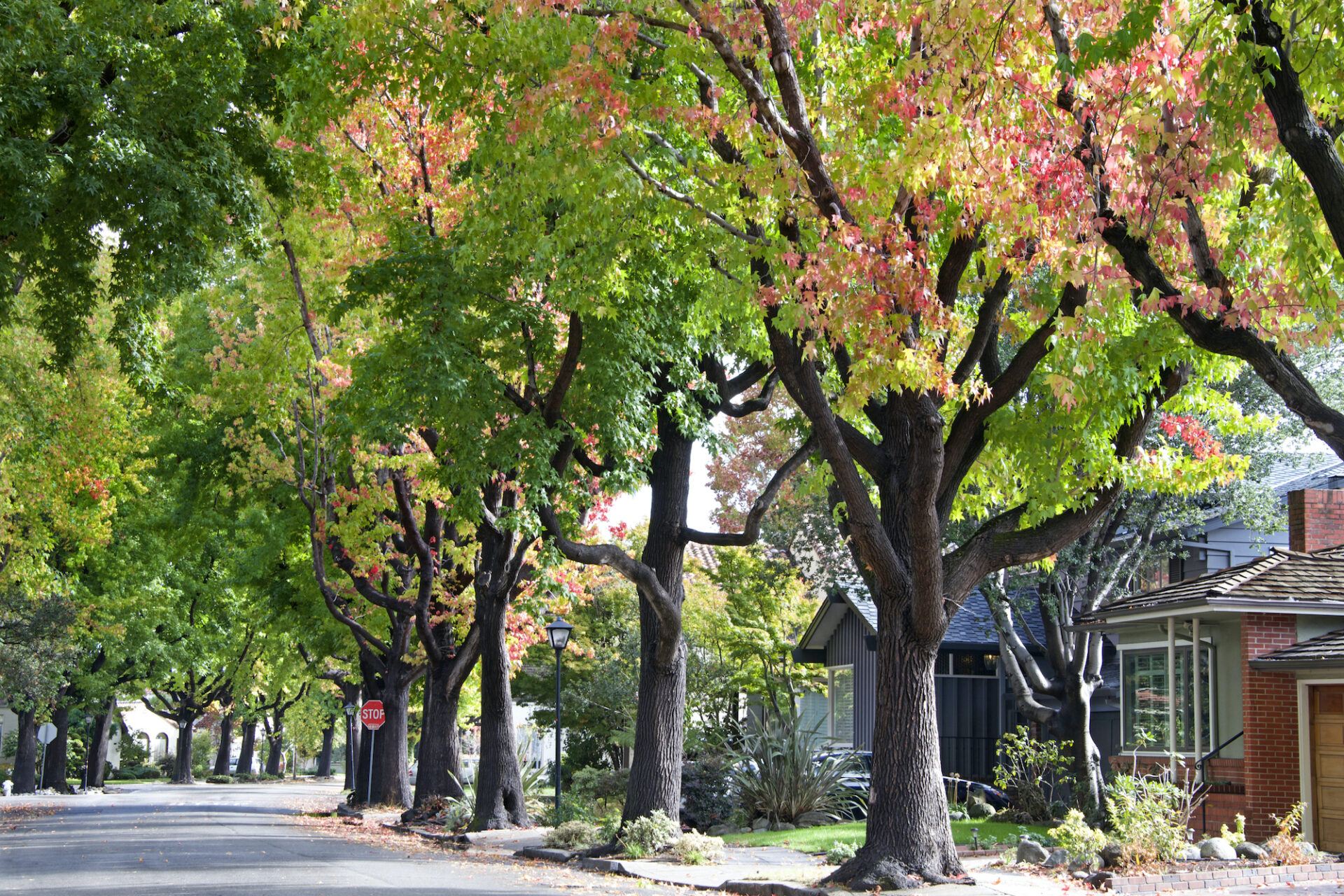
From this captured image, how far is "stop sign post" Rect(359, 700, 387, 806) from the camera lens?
2836 centimetres

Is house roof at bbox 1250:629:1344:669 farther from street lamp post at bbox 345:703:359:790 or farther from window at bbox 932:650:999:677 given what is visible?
street lamp post at bbox 345:703:359:790

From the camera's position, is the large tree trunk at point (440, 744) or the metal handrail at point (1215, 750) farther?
the large tree trunk at point (440, 744)

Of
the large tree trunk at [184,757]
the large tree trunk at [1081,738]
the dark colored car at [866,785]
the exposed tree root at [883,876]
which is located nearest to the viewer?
the exposed tree root at [883,876]

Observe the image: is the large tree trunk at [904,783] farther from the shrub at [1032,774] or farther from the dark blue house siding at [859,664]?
the dark blue house siding at [859,664]

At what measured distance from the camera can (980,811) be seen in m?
22.5

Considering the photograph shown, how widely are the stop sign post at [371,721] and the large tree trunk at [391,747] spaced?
0.09 feet

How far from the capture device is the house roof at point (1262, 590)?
676 inches

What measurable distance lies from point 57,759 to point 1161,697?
4503cm

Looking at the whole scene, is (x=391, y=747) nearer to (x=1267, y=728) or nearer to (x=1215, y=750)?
(x=1215, y=750)

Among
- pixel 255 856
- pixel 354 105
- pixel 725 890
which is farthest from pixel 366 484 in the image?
pixel 725 890

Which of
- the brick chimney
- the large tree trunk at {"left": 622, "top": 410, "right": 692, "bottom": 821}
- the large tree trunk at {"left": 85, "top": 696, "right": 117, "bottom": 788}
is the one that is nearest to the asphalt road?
the large tree trunk at {"left": 622, "top": 410, "right": 692, "bottom": 821}

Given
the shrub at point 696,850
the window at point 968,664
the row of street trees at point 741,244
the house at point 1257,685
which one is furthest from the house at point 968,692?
the shrub at point 696,850

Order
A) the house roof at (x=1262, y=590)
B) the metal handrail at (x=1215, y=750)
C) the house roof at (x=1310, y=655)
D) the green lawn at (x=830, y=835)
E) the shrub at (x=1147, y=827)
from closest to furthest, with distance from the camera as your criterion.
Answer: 1. the shrub at (x=1147, y=827)
2. the house roof at (x=1310, y=655)
3. the green lawn at (x=830, y=835)
4. the house roof at (x=1262, y=590)
5. the metal handrail at (x=1215, y=750)

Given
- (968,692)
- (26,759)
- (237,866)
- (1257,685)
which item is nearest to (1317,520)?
(1257,685)
